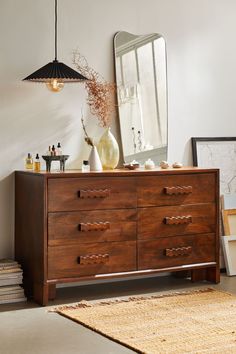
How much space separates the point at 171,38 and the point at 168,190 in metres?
1.30

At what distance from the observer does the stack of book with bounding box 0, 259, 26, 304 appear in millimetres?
4801

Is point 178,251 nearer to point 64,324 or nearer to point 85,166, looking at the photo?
point 85,166

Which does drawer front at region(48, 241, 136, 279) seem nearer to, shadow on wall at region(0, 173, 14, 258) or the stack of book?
the stack of book

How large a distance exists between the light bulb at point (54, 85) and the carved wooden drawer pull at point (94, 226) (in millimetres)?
967

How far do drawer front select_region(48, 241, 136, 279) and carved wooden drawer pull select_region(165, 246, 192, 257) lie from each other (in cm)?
27

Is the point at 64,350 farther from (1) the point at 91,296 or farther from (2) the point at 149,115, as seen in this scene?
(2) the point at 149,115

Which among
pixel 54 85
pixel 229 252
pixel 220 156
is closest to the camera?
pixel 54 85

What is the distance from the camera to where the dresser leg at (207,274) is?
542cm

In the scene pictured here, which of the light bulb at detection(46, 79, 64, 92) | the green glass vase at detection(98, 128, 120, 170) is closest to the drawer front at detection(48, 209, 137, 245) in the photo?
the green glass vase at detection(98, 128, 120, 170)

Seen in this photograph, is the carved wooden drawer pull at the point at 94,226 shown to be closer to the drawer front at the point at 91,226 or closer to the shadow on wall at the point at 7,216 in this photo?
the drawer front at the point at 91,226

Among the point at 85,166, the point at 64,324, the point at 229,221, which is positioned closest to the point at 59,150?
the point at 85,166

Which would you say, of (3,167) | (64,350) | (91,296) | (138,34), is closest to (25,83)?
(3,167)

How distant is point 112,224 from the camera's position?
4.95m

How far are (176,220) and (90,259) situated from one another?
2.36 feet
